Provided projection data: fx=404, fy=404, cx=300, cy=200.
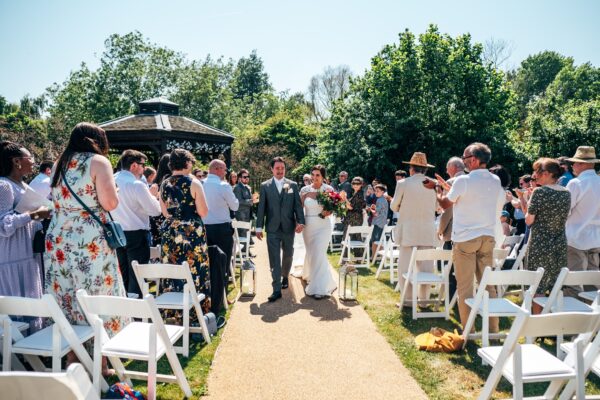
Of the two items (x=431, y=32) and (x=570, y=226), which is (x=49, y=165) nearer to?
(x=570, y=226)

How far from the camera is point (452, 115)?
2030 cm

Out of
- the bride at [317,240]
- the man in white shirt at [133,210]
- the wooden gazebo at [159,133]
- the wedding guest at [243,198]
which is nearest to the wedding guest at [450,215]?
the bride at [317,240]

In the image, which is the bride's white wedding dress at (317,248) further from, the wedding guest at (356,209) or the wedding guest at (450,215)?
the wedding guest at (356,209)

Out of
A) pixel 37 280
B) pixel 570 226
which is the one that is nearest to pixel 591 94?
pixel 570 226

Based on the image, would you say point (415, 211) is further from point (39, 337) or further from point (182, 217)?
point (39, 337)

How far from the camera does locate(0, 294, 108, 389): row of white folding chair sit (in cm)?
314

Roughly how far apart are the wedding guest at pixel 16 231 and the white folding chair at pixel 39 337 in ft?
2.53

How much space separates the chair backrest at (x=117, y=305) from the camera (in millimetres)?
3229

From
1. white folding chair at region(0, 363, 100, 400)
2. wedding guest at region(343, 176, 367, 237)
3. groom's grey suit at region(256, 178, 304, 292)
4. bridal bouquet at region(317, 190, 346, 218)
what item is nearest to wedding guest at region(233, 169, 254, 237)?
wedding guest at region(343, 176, 367, 237)

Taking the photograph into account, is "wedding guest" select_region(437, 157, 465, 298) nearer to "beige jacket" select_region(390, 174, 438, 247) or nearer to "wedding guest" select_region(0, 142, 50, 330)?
"beige jacket" select_region(390, 174, 438, 247)

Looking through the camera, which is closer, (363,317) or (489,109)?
(363,317)

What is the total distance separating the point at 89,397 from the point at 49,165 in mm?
6111

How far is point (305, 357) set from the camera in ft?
16.2

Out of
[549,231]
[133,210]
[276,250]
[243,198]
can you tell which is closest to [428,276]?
[549,231]
